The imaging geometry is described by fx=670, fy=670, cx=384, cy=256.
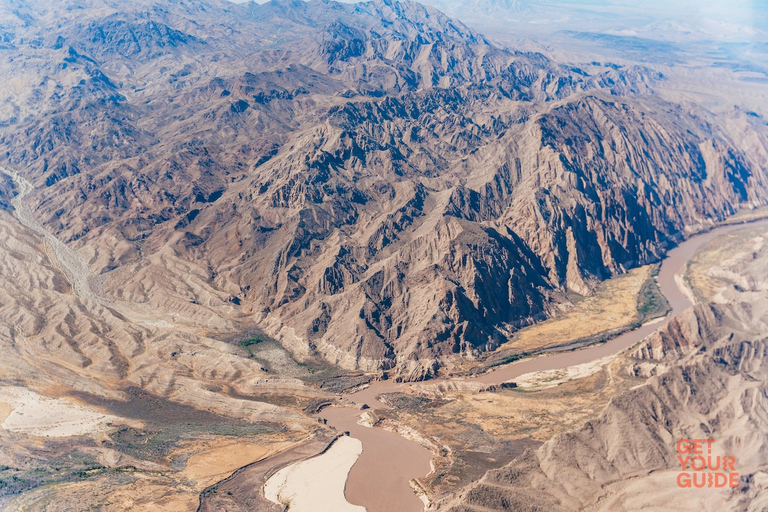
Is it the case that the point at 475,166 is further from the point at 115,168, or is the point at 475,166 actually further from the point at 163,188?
the point at 115,168

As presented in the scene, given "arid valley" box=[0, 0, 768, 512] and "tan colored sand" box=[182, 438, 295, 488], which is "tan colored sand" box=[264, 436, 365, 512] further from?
"tan colored sand" box=[182, 438, 295, 488]

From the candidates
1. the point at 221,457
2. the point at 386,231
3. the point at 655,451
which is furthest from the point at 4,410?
the point at 655,451

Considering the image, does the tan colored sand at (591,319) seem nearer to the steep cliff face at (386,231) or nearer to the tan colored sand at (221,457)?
the steep cliff face at (386,231)

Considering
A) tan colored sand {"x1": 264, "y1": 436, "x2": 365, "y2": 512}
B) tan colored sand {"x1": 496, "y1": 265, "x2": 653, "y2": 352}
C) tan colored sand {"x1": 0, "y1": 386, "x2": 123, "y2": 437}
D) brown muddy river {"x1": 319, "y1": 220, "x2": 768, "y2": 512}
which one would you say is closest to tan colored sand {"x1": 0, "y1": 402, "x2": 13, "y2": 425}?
tan colored sand {"x1": 0, "y1": 386, "x2": 123, "y2": 437}

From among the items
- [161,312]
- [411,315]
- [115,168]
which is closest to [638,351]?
[411,315]

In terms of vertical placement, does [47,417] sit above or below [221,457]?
below

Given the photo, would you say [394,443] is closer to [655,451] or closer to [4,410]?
[655,451]
